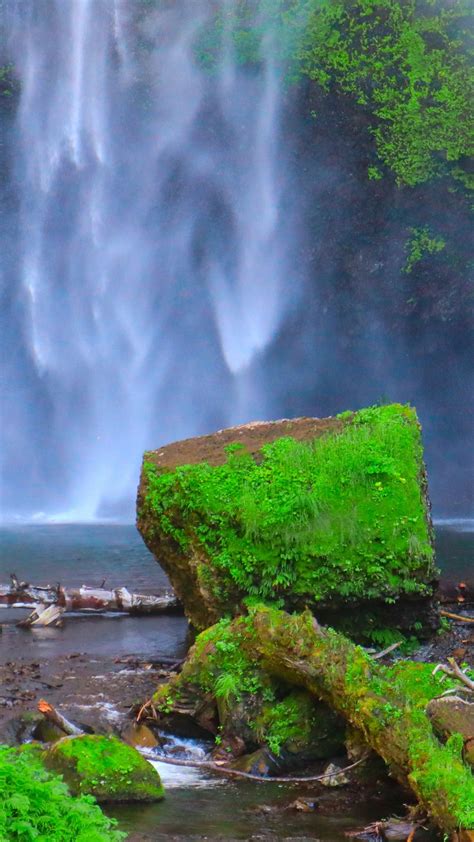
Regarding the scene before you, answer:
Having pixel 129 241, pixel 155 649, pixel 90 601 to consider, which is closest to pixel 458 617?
pixel 155 649

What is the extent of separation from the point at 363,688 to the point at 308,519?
2140 mm

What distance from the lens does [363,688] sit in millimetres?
5078

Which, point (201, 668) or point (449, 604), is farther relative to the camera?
point (449, 604)

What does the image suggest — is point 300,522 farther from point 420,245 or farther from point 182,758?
point 420,245

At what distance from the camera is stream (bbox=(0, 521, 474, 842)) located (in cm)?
453

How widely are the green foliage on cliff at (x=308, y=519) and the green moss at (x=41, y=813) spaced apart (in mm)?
3473

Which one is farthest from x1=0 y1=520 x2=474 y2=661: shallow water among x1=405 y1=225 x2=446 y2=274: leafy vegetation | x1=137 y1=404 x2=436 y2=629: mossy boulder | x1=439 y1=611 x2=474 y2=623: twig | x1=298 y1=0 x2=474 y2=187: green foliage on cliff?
x1=298 y1=0 x2=474 y2=187: green foliage on cliff

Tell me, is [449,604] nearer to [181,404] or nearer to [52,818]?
[52,818]

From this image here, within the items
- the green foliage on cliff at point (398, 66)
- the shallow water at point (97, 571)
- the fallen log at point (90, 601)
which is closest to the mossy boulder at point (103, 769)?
the shallow water at point (97, 571)

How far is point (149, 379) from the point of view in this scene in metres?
25.5

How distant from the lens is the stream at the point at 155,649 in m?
4.53

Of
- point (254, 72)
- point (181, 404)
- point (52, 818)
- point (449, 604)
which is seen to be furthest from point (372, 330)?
point (52, 818)

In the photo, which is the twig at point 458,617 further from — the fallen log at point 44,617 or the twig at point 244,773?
the fallen log at point 44,617

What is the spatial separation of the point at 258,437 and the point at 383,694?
11.6ft
